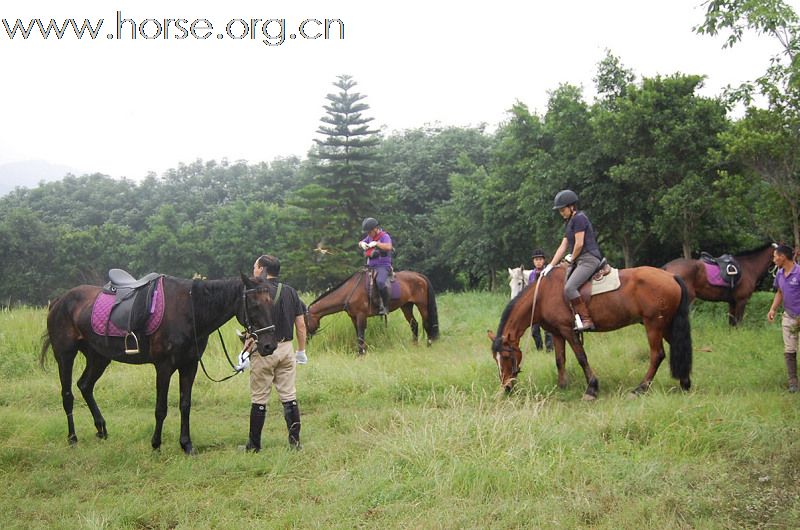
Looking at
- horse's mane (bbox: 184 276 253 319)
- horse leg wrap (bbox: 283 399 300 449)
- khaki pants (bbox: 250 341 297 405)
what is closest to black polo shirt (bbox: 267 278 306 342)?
khaki pants (bbox: 250 341 297 405)

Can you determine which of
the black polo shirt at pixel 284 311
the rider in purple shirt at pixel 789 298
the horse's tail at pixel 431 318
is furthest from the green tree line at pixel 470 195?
the black polo shirt at pixel 284 311

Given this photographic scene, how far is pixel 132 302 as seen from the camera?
638 centimetres

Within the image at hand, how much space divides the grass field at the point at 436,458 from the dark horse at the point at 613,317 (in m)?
0.33

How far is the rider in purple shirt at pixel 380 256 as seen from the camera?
11633 millimetres

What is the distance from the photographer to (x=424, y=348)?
1196 centimetres

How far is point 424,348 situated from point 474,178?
2574 cm

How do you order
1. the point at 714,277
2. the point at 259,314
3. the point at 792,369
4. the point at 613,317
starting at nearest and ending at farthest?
the point at 259,314 < the point at 792,369 < the point at 613,317 < the point at 714,277

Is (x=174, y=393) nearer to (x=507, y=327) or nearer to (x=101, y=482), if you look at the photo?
(x=101, y=482)

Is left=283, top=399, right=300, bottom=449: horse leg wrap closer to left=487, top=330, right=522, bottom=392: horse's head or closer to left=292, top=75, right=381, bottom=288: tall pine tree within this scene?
left=487, top=330, right=522, bottom=392: horse's head

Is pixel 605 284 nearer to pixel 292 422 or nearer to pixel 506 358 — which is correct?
pixel 506 358

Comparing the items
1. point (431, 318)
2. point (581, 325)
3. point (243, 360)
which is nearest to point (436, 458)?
point (243, 360)

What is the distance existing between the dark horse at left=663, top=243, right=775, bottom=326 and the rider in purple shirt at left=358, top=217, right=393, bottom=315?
5.56 m

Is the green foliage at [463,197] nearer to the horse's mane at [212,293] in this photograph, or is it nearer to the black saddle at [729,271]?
the black saddle at [729,271]

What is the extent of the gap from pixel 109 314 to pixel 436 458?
374 centimetres
